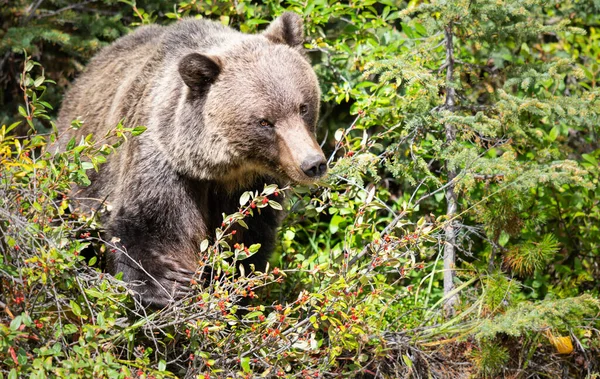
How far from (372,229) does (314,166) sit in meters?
1.51

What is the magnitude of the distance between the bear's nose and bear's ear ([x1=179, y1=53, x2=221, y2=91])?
2.75ft

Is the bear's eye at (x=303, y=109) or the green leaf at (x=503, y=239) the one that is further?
the green leaf at (x=503, y=239)

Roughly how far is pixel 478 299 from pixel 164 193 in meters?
2.14

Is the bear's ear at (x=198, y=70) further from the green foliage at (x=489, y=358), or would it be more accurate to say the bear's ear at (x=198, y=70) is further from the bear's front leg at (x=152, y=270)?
the green foliage at (x=489, y=358)

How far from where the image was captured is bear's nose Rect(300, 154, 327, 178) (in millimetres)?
4200

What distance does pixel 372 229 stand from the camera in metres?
5.60

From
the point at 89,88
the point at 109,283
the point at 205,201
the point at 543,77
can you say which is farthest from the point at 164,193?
the point at 543,77

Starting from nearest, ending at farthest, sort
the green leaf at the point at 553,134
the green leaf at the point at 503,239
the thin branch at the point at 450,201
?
the thin branch at the point at 450,201 → the green leaf at the point at 503,239 → the green leaf at the point at 553,134

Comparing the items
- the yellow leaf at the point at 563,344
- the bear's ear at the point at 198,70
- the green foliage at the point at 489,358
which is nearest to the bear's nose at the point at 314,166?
the bear's ear at the point at 198,70

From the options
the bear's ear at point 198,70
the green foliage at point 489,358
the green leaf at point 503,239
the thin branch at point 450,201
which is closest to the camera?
the bear's ear at point 198,70

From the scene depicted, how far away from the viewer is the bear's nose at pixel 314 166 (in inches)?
165

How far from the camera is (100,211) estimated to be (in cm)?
489

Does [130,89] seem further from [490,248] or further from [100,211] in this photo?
[490,248]

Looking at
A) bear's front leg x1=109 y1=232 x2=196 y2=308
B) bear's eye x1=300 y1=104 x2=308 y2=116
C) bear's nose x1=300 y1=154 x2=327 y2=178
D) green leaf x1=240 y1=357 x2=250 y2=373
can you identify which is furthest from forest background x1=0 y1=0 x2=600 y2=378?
bear's eye x1=300 y1=104 x2=308 y2=116
